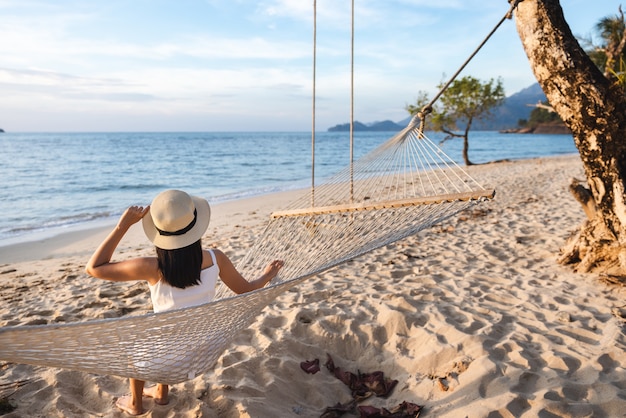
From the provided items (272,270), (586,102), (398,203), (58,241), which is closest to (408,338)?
(398,203)

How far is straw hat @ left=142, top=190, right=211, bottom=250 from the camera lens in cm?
139

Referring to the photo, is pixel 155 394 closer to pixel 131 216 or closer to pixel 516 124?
pixel 131 216

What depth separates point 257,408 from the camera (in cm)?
163

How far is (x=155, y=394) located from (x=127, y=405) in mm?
106

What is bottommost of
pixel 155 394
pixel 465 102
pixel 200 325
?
pixel 155 394

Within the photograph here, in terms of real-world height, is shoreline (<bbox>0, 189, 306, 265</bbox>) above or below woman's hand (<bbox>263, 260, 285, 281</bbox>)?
below

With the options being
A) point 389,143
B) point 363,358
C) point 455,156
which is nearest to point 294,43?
point 389,143

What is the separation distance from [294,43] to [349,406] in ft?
19.5

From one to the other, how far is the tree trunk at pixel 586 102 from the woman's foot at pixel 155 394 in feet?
8.28

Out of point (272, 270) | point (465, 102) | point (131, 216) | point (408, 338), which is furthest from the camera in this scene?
point (465, 102)

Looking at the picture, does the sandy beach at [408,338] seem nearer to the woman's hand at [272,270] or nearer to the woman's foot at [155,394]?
the woman's foot at [155,394]

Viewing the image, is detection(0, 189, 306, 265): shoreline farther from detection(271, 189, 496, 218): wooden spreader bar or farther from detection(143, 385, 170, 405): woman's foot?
detection(143, 385, 170, 405): woman's foot

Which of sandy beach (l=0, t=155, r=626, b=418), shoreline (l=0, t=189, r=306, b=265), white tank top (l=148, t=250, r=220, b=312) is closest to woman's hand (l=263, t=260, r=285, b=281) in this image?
white tank top (l=148, t=250, r=220, b=312)

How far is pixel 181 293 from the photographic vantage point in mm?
1522
